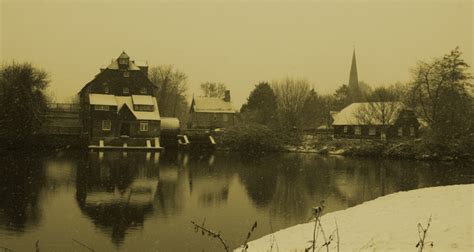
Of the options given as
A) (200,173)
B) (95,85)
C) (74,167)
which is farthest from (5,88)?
(200,173)

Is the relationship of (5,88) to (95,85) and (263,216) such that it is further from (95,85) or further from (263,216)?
(263,216)

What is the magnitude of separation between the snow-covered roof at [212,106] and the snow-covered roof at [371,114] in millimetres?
19581

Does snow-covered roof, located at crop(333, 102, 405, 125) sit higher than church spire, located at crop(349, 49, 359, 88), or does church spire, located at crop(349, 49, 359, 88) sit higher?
church spire, located at crop(349, 49, 359, 88)

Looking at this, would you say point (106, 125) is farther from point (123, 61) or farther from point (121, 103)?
point (123, 61)

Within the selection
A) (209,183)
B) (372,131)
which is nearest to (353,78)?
(372,131)

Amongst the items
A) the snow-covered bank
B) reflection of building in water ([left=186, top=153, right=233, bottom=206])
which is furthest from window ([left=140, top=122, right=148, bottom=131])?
the snow-covered bank

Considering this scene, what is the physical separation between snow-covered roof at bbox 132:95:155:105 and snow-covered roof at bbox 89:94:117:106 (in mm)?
2525

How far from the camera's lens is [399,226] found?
10.5m

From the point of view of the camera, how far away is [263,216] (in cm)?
1584

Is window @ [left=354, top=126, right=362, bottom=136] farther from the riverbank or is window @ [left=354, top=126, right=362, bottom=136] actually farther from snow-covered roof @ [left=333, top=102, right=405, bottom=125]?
the riverbank

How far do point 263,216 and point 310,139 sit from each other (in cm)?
4295

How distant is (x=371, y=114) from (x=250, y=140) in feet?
Answer: 50.9

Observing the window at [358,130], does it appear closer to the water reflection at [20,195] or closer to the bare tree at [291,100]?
the bare tree at [291,100]

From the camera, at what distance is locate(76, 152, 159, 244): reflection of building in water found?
14180 millimetres
